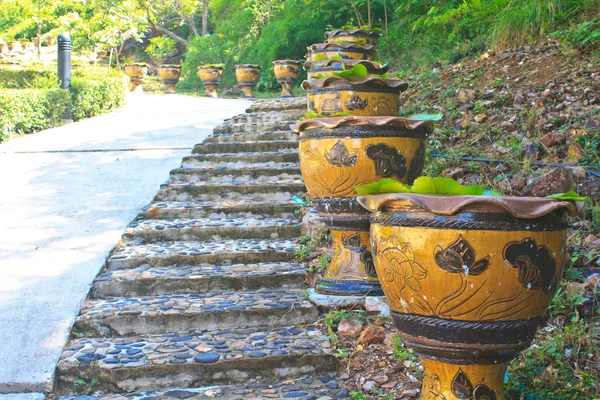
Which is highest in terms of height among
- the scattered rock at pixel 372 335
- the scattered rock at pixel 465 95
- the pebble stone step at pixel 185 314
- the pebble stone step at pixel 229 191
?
the scattered rock at pixel 465 95

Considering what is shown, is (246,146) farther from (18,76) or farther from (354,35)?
(18,76)

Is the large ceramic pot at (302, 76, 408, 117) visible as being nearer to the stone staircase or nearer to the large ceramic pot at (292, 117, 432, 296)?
the large ceramic pot at (292, 117, 432, 296)

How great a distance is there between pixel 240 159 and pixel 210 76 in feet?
28.6

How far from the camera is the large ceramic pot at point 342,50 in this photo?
712 cm

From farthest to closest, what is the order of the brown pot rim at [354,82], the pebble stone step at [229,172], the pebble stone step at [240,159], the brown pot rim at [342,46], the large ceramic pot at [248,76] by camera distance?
the large ceramic pot at [248,76], the brown pot rim at [342,46], the pebble stone step at [240,159], the pebble stone step at [229,172], the brown pot rim at [354,82]

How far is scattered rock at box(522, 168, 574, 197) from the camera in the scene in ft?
12.1

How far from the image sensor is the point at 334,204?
141 inches

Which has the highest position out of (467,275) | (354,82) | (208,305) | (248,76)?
(354,82)

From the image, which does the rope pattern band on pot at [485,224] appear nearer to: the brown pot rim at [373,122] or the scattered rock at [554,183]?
the brown pot rim at [373,122]

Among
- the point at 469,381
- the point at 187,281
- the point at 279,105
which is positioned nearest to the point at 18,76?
the point at 279,105

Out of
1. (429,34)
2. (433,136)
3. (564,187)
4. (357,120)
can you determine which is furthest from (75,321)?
(429,34)

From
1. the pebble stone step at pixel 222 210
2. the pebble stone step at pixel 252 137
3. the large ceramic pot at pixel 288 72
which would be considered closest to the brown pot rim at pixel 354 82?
the pebble stone step at pixel 222 210

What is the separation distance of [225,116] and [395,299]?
24.1 feet

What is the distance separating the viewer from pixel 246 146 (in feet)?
21.9
